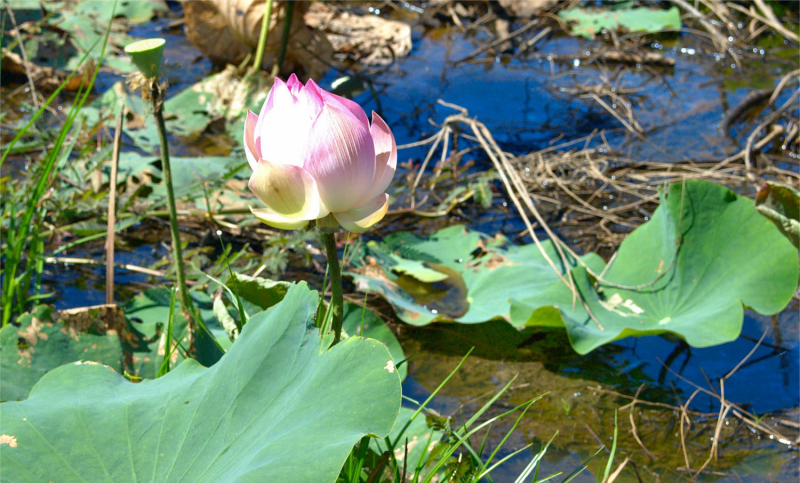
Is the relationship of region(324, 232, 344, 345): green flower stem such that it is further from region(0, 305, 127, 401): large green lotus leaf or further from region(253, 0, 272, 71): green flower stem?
region(253, 0, 272, 71): green flower stem

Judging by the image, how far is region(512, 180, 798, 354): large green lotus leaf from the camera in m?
1.30

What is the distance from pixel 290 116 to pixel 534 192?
66.8 inches

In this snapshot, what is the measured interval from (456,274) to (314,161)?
108cm

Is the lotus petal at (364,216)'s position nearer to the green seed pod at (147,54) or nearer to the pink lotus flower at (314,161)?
the pink lotus flower at (314,161)

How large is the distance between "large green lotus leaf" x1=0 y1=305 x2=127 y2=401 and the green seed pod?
1.45 ft

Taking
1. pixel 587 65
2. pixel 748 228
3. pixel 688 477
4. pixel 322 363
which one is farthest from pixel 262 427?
pixel 587 65

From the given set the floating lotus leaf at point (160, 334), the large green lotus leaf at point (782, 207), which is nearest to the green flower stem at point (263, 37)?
the floating lotus leaf at point (160, 334)

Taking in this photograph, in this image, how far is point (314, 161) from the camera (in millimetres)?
642

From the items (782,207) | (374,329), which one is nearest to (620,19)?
(782,207)

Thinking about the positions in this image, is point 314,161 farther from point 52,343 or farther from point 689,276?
point 689,276

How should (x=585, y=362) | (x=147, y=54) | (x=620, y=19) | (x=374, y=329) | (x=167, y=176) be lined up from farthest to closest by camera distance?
(x=620, y=19)
(x=585, y=362)
(x=374, y=329)
(x=167, y=176)
(x=147, y=54)

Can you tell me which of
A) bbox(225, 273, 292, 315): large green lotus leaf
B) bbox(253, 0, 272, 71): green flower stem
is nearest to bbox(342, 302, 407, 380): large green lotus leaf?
bbox(225, 273, 292, 315): large green lotus leaf

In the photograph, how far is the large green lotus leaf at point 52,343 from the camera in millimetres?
1021

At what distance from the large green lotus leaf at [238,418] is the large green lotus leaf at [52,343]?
0.30 metres
